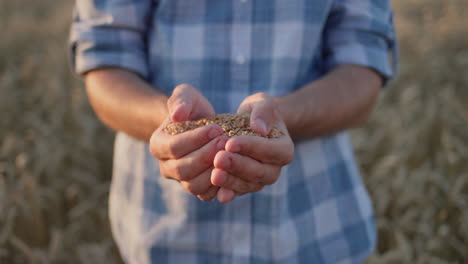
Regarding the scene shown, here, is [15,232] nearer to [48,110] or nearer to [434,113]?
[48,110]

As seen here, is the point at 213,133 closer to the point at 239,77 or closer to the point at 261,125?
the point at 261,125

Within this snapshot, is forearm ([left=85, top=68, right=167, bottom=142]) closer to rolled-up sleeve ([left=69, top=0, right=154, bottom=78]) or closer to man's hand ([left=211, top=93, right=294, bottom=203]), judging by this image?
rolled-up sleeve ([left=69, top=0, right=154, bottom=78])

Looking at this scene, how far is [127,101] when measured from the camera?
127 centimetres

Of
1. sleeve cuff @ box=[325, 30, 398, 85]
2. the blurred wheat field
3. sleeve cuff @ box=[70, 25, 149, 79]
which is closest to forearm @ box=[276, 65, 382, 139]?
sleeve cuff @ box=[325, 30, 398, 85]

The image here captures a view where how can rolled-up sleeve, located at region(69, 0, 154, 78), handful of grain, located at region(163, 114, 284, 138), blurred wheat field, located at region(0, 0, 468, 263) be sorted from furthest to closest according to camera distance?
1. blurred wheat field, located at region(0, 0, 468, 263)
2. rolled-up sleeve, located at region(69, 0, 154, 78)
3. handful of grain, located at region(163, 114, 284, 138)

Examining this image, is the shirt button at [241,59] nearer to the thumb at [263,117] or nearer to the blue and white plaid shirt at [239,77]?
the blue and white plaid shirt at [239,77]

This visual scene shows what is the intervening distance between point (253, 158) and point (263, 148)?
0.16ft

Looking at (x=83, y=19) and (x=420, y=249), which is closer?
(x=83, y=19)

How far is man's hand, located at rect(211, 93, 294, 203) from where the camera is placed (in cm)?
94

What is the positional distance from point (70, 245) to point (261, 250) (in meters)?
1.60

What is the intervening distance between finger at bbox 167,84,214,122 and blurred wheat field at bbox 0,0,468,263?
141 cm

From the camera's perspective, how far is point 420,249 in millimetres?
2402

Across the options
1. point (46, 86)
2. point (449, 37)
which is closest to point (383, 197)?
point (449, 37)

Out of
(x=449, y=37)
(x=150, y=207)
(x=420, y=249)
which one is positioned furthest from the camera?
(x=449, y=37)
